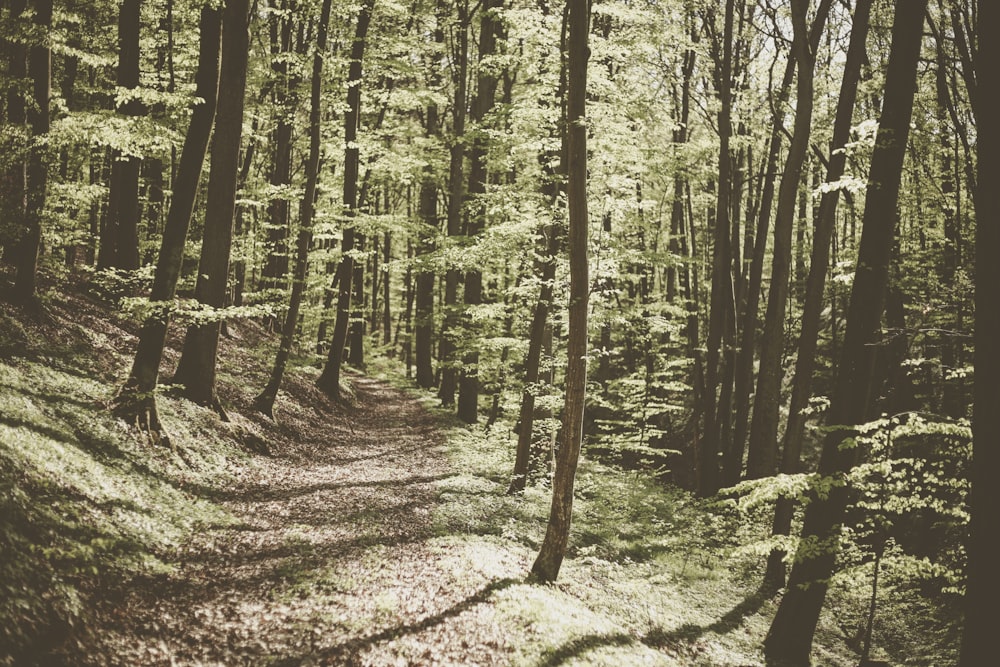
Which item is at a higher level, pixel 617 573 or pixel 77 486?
pixel 77 486

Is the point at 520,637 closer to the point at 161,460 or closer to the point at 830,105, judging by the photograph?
the point at 161,460

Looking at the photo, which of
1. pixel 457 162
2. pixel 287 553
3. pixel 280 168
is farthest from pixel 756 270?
pixel 280 168

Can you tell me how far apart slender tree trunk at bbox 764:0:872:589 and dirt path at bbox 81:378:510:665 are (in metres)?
6.86

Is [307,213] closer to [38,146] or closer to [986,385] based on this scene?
[38,146]

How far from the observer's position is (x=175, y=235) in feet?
31.2

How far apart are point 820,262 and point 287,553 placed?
10.4m

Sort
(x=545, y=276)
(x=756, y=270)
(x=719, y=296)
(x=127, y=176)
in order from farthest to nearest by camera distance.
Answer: (x=719, y=296), (x=756, y=270), (x=127, y=176), (x=545, y=276)

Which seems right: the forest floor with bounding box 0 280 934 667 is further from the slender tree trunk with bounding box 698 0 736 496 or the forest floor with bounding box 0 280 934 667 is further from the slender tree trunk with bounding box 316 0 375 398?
the slender tree trunk with bounding box 316 0 375 398

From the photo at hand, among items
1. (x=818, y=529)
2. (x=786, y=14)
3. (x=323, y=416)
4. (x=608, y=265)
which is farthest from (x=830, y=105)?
(x=323, y=416)

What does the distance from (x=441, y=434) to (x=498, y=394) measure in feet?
7.03

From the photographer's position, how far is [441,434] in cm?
1817

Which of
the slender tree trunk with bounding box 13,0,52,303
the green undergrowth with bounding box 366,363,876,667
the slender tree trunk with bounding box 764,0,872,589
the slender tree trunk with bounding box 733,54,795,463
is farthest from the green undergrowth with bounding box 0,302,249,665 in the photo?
the slender tree trunk with bounding box 733,54,795,463

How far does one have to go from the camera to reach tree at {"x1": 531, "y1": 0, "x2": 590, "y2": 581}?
322 inches

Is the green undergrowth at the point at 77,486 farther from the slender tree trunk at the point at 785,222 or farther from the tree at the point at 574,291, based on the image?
the slender tree trunk at the point at 785,222
